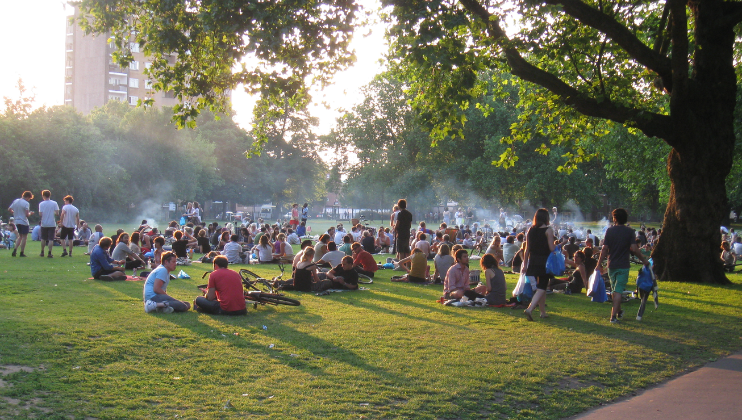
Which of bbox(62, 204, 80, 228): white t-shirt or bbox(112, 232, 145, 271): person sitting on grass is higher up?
bbox(62, 204, 80, 228): white t-shirt

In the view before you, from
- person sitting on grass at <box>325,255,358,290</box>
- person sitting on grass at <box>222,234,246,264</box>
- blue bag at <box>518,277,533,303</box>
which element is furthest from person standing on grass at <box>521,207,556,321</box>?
person sitting on grass at <box>222,234,246,264</box>

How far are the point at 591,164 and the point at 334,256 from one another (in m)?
39.7

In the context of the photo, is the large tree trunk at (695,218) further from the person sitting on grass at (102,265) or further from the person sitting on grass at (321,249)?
the person sitting on grass at (102,265)

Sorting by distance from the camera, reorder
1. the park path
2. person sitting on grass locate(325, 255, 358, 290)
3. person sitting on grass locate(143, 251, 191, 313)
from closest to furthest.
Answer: the park path, person sitting on grass locate(143, 251, 191, 313), person sitting on grass locate(325, 255, 358, 290)

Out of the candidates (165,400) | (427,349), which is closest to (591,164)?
(427,349)

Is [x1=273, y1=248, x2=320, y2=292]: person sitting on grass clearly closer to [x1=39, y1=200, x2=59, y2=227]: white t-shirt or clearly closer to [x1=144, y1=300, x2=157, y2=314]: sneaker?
[x1=144, y1=300, x2=157, y2=314]: sneaker

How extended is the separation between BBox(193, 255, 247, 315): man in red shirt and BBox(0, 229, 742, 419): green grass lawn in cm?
20

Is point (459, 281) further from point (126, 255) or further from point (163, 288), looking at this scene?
point (126, 255)

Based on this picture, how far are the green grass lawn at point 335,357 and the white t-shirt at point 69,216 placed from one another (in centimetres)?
701

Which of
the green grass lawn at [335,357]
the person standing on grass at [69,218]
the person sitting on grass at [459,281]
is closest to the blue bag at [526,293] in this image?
the green grass lawn at [335,357]

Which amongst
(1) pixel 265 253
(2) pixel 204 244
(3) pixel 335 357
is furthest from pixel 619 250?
(2) pixel 204 244

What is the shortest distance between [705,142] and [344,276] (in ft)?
30.5

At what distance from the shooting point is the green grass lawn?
512cm

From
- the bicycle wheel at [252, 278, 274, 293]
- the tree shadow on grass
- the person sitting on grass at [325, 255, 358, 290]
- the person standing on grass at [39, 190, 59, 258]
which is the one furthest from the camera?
the person standing on grass at [39, 190, 59, 258]
